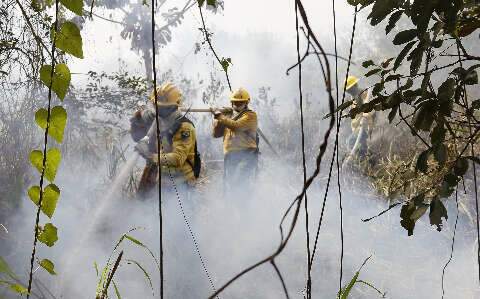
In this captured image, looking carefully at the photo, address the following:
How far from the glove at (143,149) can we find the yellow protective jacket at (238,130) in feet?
3.12

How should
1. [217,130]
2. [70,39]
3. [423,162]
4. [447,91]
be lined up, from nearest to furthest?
[70,39] → [447,91] → [423,162] → [217,130]

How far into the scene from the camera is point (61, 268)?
4.42 metres

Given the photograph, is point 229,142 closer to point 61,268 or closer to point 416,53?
point 61,268

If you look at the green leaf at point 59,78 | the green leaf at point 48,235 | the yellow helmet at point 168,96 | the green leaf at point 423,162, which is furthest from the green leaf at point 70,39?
the yellow helmet at point 168,96

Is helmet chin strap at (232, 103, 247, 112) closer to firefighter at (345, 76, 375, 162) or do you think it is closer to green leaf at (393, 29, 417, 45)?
firefighter at (345, 76, 375, 162)

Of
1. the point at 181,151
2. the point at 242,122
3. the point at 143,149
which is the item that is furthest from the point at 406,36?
the point at 242,122

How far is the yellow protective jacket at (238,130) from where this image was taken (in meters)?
5.38

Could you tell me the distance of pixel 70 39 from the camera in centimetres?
59

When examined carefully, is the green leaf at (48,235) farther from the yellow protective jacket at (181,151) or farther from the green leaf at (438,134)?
the yellow protective jacket at (181,151)

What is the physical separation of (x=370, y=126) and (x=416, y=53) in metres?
6.22

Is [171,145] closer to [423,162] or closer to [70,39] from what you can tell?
[423,162]

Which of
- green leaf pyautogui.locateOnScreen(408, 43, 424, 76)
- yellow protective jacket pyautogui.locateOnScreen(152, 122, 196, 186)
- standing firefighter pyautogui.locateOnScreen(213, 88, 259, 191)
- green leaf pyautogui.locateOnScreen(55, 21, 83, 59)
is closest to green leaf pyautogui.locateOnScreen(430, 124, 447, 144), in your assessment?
green leaf pyautogui.locateOnScreen(408, 43, 424, 76)

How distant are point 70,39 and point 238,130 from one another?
486 cm

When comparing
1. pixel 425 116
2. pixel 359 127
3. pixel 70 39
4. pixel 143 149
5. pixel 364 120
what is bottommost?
pixel 143 149
